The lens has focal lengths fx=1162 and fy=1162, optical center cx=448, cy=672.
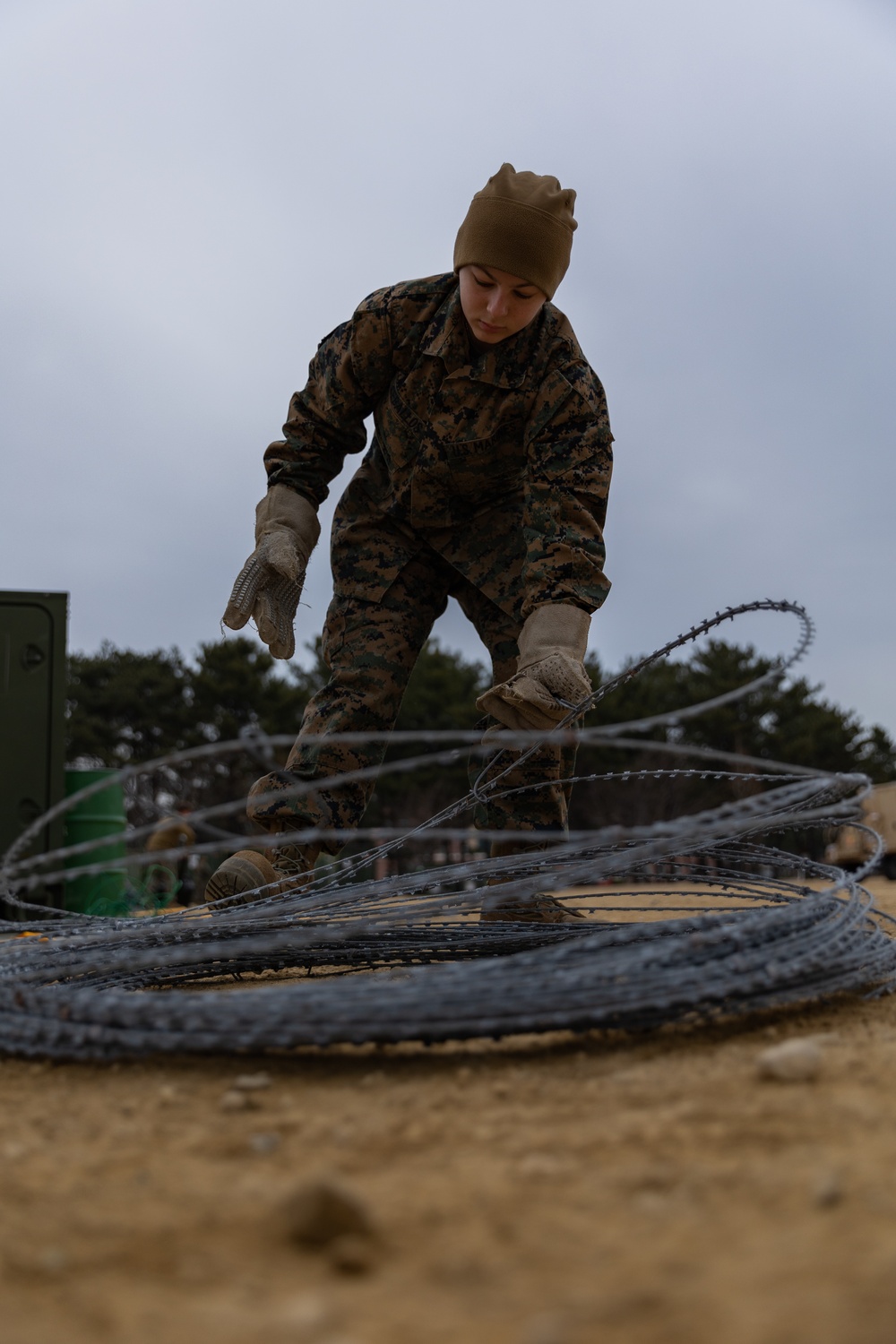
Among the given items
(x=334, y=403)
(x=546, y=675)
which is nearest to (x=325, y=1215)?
(x=546, y=675)

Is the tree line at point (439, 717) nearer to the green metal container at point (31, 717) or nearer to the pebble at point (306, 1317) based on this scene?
the green metal container at point (31, 717)

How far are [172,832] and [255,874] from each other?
5.48 meters

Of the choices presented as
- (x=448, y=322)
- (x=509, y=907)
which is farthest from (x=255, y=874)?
(x=448, y=322)

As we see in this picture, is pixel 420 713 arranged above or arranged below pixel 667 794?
above

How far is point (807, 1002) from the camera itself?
1972mm

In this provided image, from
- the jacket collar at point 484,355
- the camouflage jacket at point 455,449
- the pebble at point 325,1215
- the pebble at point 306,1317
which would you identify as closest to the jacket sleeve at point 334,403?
the camouflage jacket at point 455,449

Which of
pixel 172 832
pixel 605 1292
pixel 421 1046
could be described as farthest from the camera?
pixel 172 832

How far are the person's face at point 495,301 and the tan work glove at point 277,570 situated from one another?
2.47ft

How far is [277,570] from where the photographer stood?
3.21 meters

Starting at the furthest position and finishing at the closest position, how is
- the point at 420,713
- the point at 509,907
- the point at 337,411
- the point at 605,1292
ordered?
the point at 420,713
the point at 337,411
the point at 509,907
the point at 605,1292

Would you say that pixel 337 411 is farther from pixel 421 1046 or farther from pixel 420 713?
pixel 420 713

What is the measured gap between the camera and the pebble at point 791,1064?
4.55 ft

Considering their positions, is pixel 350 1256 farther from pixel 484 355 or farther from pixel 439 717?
pixel 439 717

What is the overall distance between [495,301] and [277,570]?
3.04ft
